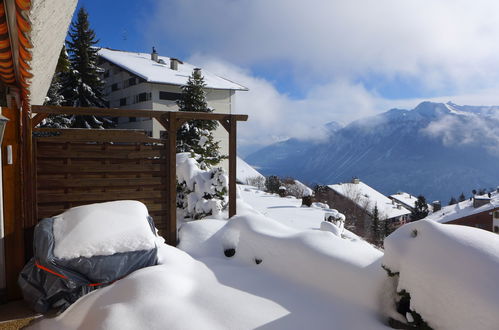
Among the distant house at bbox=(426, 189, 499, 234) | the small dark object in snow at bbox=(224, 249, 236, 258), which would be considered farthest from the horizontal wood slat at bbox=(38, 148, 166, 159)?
the distant house at bbox=(426, 189, 499, 234)

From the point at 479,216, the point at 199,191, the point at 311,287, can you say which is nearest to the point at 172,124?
the point at 199,191

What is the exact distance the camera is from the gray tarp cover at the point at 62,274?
407cm

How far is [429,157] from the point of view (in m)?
195

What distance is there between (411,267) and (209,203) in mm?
5526

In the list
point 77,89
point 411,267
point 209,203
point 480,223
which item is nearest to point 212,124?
point 77,89

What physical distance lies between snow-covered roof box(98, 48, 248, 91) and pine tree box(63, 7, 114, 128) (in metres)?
4.61

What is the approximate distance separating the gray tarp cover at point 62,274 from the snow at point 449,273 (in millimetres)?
3366

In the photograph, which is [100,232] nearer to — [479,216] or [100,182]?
[100,182]

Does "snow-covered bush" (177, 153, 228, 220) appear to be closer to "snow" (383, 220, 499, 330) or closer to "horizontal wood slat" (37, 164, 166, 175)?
"horizontal wood slat" (37, 164, 166, 175)

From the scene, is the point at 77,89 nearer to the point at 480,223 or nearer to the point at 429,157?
the point at 480,223

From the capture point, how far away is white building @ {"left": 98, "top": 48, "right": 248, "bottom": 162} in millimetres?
24391

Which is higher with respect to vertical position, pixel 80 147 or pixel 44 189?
pixel 80 147

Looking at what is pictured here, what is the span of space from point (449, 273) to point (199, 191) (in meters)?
6.16

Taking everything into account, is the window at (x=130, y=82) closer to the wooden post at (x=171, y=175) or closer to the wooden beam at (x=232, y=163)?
the wooden beam at (x=232, y=163)
